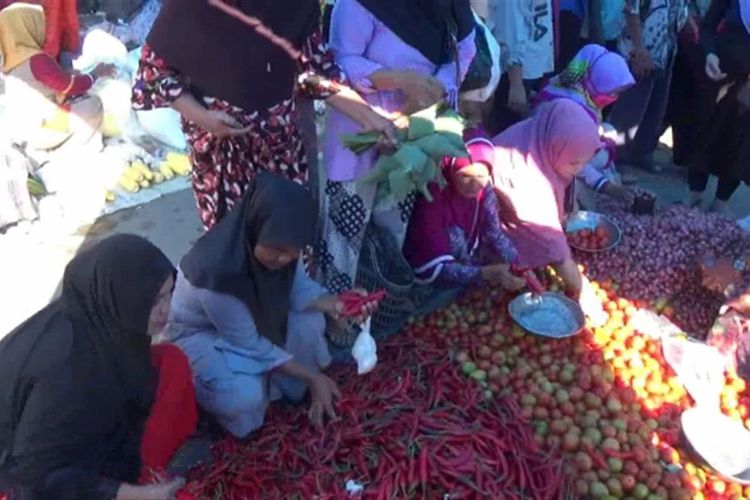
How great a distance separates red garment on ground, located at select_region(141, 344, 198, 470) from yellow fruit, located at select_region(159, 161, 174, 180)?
2541mm

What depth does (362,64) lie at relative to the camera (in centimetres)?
302

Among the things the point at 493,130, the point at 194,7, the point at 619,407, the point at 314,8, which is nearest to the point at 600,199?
the point at 493,130

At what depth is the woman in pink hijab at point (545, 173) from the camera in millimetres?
3330

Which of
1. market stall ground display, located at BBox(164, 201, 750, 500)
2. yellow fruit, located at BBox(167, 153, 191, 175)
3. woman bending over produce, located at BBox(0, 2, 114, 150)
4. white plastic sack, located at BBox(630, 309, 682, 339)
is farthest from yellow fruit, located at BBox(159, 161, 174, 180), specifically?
white plastic sack, located at BBox(630, 309, 682, 339)

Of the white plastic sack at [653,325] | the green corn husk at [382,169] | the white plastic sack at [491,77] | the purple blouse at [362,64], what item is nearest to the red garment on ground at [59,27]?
the purple blouse at [362,64]

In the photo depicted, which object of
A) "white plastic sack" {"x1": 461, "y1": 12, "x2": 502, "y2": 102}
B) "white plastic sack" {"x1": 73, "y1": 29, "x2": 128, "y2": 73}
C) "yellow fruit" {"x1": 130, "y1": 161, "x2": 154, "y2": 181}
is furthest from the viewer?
"white plastic sack" {"x1": 73, "y1": 29, "x2": 128, "y2": 73}

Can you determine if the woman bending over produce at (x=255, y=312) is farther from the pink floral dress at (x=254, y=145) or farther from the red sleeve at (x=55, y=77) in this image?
the red sleeve at (x=55, y=77)

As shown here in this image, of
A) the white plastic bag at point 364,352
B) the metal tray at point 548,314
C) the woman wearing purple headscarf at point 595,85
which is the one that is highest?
the woman wearing purple headscarf at point 595,85

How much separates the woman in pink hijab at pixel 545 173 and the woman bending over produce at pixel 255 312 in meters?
0.96

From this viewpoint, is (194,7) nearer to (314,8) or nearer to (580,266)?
(314,8)

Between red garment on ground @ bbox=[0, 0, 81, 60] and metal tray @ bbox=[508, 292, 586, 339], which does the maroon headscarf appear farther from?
red garment on ground @ bbox=[0, 0, 81, 60]

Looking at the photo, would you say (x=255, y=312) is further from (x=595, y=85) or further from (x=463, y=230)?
(x=595, y=85)

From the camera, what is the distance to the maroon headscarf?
331cm

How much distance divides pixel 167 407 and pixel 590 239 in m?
2.15
